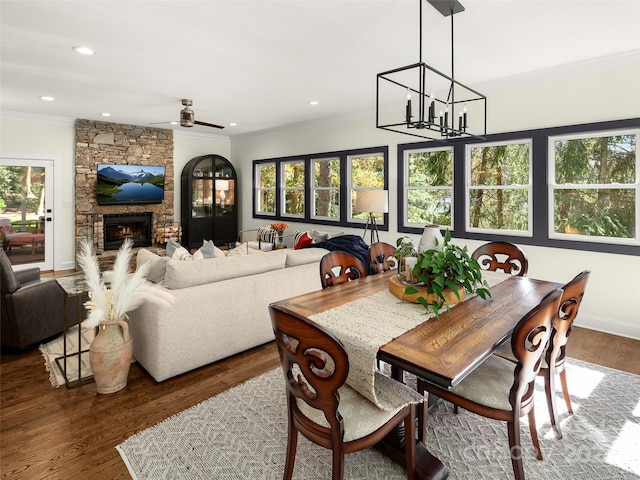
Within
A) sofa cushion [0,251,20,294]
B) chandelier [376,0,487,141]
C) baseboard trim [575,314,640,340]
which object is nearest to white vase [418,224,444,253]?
chandelier [376,0,487,141]

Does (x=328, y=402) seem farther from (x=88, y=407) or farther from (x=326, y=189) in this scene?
(x=326, y=189)

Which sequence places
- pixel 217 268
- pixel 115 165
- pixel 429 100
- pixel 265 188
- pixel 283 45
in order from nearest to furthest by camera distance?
pixel 217 268 < pixel 283 45 < pixel 429 100 < pixel 115 165 < pixel 265 188

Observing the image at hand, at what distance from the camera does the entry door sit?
20.2 feet

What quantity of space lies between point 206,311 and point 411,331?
1769mm

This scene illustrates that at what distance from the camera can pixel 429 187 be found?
5.29 metres

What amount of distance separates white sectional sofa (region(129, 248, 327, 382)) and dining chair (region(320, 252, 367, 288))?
0.94 m

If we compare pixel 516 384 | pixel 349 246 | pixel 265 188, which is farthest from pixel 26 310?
pixel 265 188

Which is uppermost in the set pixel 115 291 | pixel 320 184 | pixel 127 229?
pixel 320 184

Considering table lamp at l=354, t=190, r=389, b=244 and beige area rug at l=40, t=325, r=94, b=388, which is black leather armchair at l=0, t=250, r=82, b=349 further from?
table lamp at l=354, t=190, r=389, b=244

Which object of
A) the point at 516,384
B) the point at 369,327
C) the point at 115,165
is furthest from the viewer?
the point at 115,165

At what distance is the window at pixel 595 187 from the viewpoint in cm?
370

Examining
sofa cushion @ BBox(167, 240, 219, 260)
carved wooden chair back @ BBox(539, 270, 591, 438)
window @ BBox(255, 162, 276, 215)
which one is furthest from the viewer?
window @ BBox(255, 162, 276, 215)

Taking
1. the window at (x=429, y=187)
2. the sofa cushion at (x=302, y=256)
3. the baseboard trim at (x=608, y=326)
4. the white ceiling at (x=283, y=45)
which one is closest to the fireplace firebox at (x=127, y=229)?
the white ceiling at (x=283, y=45)

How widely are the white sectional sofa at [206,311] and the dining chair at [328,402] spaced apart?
1.43m
